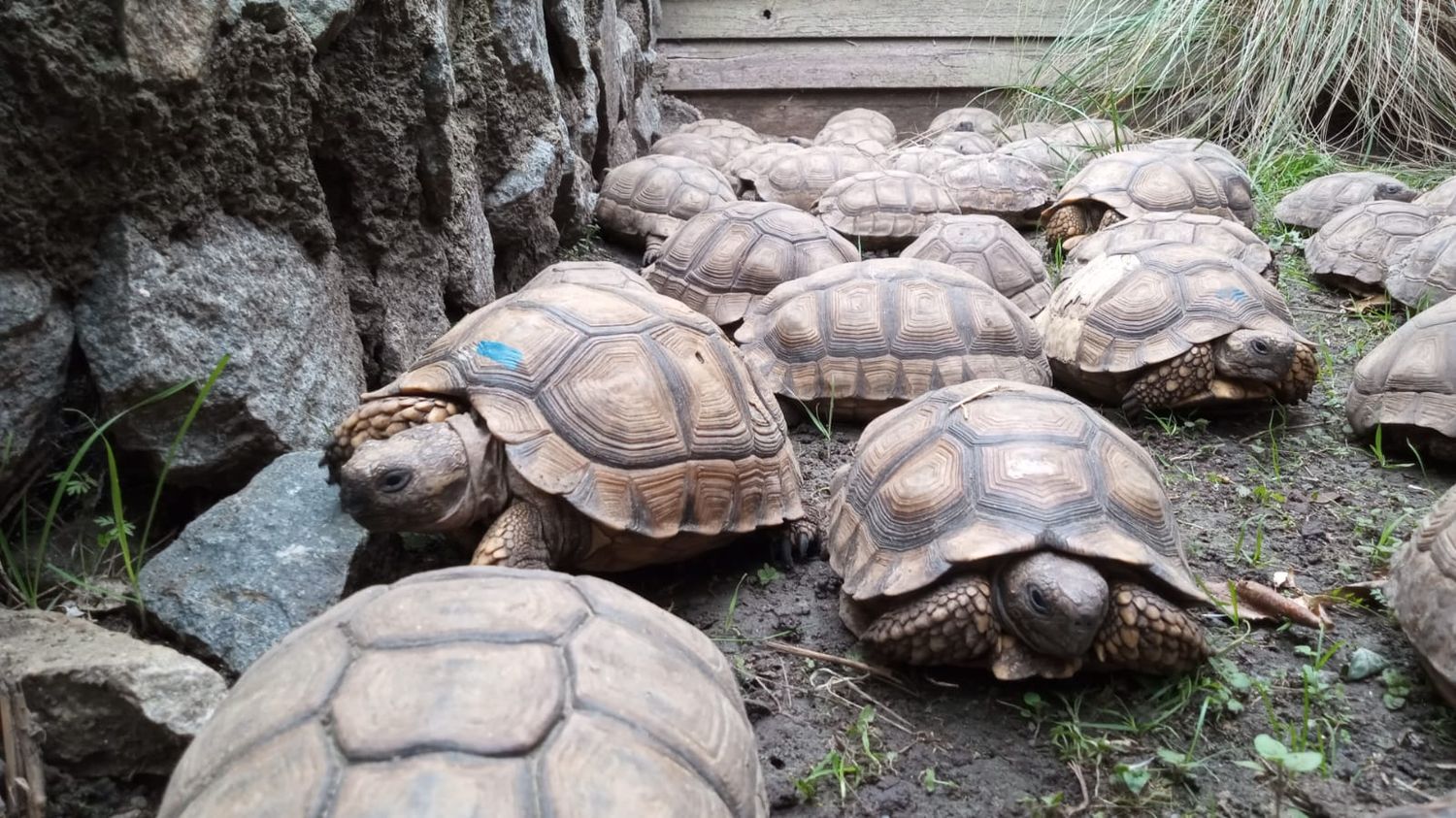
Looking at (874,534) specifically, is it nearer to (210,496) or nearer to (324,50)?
(210,496)

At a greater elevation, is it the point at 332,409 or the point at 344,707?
the point at 344,707

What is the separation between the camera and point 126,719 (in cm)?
160

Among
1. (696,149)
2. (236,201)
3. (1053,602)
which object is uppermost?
(236,201)

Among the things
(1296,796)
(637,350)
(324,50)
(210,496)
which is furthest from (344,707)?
(324,50)

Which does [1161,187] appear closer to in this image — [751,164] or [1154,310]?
[1154,310]

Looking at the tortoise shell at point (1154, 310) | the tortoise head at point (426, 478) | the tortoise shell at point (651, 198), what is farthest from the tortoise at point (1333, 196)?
the tortoise head at point (426, 478)

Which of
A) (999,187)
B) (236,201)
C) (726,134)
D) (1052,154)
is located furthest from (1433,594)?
(726,134)

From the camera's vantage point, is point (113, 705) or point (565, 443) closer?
point (113, 705)

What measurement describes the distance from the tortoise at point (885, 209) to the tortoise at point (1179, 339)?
6.33 ft

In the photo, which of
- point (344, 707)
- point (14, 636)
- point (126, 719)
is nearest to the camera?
point (344, 707)

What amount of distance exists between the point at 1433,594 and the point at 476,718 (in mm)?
1860

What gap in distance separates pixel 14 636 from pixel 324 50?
1586 mm

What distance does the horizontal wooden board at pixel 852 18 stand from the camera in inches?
345

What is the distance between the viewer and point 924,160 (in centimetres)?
650
